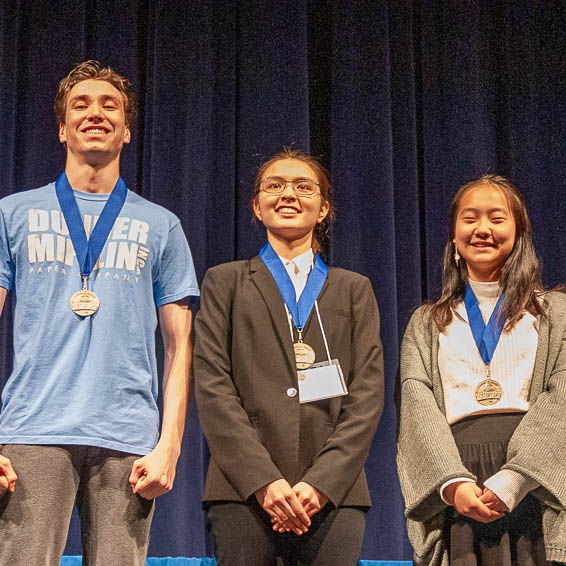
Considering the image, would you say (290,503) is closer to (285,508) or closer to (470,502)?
(285,508)

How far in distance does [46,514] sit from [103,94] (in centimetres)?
137

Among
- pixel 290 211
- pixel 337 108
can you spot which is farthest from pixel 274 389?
pixel 337 108

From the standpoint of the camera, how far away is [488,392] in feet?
8.49

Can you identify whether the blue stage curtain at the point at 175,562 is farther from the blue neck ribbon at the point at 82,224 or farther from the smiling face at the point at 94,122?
the smiling face at the point at 94,122

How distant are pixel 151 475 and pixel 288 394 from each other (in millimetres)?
460

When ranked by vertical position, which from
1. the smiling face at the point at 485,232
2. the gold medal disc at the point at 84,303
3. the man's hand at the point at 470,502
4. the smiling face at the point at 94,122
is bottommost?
the man's hand at the point at 470,502

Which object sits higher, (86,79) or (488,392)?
(86,79)

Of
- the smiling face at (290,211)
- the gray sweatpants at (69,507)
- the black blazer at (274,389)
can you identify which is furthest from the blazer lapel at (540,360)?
the gray sweatpants at (69,507)

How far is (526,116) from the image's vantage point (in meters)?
3.94

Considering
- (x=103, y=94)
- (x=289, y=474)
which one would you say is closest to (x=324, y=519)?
(x=289, y=474)

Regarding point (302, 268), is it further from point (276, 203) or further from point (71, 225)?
point (71, 225)

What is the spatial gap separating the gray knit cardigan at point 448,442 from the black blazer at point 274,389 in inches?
7.1

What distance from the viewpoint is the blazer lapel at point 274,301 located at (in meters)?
2.54

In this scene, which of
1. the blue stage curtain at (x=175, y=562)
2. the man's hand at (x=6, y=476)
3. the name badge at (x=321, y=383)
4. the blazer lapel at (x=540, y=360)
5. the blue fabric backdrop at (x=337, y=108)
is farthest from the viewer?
the blue fabric backdrop at (x=337, y=108)
